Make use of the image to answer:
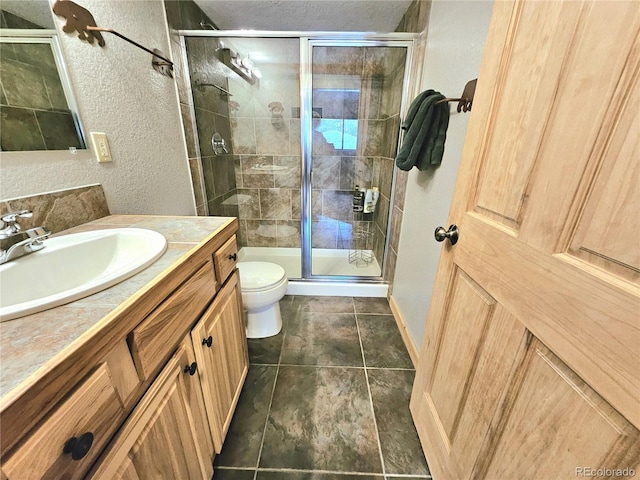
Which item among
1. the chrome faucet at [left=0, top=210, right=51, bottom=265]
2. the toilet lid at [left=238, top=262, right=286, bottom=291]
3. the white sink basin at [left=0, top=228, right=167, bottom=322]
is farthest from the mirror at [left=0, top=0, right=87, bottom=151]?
the toilet lid at [left=238, top=262, right=286, bottom=291]

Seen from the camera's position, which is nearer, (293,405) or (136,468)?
(136,468)

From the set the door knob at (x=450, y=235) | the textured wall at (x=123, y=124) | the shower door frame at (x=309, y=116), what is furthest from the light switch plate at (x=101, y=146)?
the door knob at (x=450, y=235)

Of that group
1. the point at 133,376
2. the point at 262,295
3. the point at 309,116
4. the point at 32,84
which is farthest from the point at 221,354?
the point at 309,116

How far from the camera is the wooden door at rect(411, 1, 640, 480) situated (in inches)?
15.5

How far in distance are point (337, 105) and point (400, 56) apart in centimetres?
68

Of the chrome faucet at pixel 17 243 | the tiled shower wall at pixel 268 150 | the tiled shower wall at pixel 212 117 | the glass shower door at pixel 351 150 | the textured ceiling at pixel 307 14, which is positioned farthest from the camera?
the tiled shower wall at pixel 268 150

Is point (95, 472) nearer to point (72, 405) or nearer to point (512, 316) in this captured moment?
point (72, 405)

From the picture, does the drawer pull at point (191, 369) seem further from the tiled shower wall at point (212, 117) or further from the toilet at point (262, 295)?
the tiled shower wall at point (212, 117)

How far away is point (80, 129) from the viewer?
951 mm

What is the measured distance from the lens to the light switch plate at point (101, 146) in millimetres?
1004

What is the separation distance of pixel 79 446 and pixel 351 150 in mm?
2486

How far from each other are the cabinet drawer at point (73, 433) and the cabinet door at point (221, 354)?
306mm

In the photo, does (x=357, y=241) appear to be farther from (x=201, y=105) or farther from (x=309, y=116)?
(x=201, y=105)

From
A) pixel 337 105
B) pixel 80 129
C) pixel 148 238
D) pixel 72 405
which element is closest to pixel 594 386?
pixel 72 405
